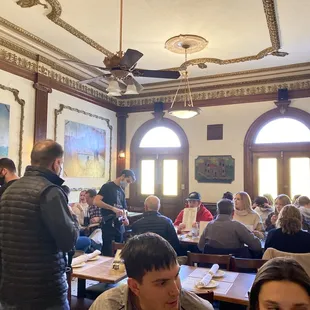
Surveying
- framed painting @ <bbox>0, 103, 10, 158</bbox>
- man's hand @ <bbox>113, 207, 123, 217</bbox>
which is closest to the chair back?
man's hand @ <bbox>113, 207, 123, 217</bbox>

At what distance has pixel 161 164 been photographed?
8609mm

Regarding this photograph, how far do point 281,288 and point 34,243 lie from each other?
144 centimetres

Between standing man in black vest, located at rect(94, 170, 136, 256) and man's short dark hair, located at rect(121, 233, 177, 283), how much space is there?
133 inches

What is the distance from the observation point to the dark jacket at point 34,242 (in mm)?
1863

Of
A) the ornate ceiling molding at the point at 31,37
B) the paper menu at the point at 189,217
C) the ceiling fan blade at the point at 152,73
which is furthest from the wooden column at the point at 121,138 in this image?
the ceiling fan blade at the point at 152,73

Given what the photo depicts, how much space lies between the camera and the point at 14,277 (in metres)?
1.88

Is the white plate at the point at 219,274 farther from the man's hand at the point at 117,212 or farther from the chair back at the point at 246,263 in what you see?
the man's hand at the point at 117,212

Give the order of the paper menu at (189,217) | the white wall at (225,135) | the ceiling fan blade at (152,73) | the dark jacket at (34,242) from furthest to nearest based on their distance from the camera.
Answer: the white wall at (225,135) → the paper menu at (189,217) → the ceiling fan blade at (152,73) → the dark jacket at (34,242)

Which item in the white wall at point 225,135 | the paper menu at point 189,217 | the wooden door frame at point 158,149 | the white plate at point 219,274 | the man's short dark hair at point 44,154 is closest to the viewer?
the man's short dark hair at point 44,154

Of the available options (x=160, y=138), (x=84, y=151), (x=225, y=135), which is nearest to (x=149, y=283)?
(x=84, y=151)

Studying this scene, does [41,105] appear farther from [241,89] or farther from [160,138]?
[241,89]

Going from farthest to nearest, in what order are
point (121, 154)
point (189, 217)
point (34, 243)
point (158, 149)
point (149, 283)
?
1. point (121, 154)
2. point (158, 149)
3. point (189, 217)
4. point (34, 243)
5. point (149, 283)

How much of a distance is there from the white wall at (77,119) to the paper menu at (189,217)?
3.01m

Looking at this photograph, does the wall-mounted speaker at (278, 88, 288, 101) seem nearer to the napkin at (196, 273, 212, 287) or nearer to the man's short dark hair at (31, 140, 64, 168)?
the napkin at (196, 273, 212, 287)
